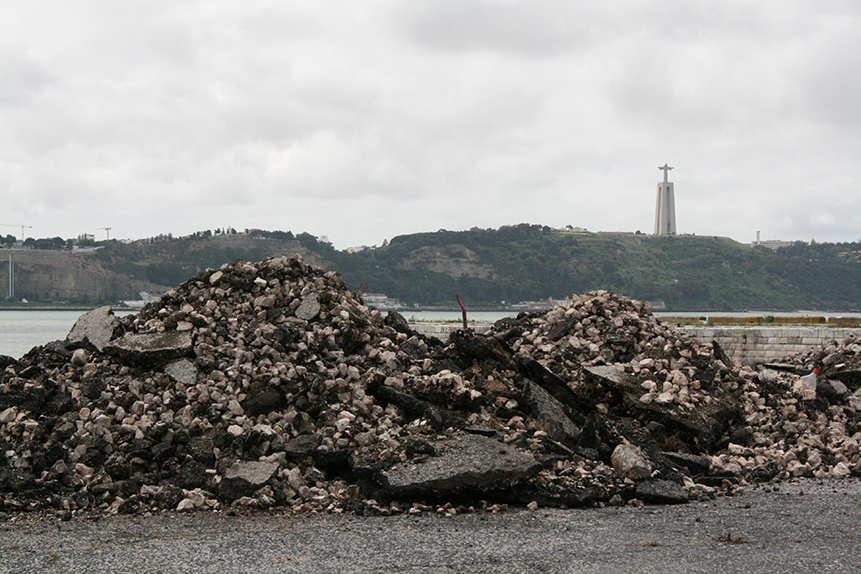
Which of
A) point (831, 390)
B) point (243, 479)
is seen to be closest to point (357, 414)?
point (243, 479)

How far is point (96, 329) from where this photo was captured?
10078 millimetres

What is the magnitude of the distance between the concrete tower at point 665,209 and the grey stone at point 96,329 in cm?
15015

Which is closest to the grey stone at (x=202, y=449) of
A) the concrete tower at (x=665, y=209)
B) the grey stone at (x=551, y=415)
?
the grey stone at (x=551, y=415)

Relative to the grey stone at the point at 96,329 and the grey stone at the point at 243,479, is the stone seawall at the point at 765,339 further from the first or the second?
the grey stone at the point at 243,479

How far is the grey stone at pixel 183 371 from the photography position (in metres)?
8.64

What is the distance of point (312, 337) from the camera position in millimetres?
9359

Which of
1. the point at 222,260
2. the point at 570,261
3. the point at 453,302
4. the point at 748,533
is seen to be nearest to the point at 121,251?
the point at 222,260

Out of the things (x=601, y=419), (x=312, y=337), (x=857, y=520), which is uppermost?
(x=312, y=337)

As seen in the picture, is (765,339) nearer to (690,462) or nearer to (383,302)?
(690,462)

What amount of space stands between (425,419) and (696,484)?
308 cm

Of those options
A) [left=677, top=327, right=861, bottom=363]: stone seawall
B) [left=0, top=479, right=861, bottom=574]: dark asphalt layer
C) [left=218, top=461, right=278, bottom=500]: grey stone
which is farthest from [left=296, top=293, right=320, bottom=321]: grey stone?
[left=677, top=327, right=861, bottom=363]: stone seawall

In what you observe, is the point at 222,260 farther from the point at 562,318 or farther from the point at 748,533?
the point at 748,533

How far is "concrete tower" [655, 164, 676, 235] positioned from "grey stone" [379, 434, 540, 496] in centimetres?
15126

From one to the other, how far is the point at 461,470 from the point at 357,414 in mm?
1747
